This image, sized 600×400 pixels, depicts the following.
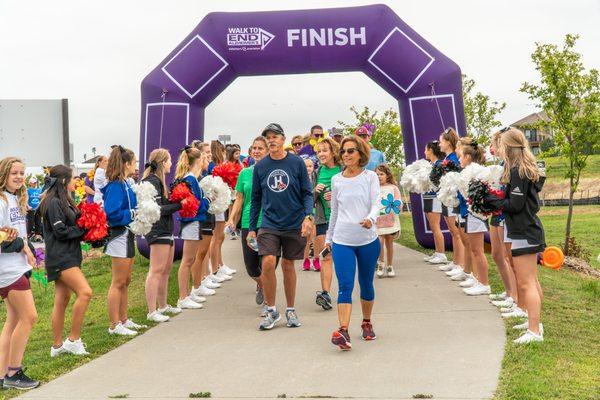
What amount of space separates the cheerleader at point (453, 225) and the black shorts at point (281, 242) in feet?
9.13

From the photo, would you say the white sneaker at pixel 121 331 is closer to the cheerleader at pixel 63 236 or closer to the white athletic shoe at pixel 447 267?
the cheerleader at pixel 63 236

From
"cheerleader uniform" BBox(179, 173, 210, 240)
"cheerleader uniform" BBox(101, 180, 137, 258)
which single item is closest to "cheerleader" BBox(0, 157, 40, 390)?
"cheerleader uniform" BBox(101, 180, 137, 258)

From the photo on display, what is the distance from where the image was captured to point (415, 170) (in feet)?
37.2

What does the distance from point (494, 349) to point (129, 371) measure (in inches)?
121

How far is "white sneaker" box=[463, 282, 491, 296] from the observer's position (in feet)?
30.1

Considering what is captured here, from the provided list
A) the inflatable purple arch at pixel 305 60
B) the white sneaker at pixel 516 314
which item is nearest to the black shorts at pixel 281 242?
the white sneaker at pixel 516 314

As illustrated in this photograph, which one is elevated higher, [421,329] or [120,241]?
[120,241]

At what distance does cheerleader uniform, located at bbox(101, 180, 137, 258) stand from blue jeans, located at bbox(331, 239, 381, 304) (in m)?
2.11

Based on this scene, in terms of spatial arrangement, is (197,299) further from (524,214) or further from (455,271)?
(524,214)

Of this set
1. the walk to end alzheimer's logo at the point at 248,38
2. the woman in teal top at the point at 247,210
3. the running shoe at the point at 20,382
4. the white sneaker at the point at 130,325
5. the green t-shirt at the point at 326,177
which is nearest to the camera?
the running shoe at the point at 20,382

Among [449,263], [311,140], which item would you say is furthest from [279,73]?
[449,263]

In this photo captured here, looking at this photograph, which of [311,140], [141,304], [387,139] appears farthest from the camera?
[387,139]

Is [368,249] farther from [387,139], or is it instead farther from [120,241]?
[387,139]

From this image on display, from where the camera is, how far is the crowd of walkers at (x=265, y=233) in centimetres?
624
